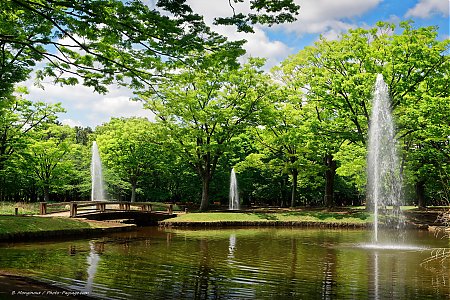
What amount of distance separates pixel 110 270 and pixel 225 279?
2.83 meters

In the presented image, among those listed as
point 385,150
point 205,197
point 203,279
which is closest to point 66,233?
point 203,279

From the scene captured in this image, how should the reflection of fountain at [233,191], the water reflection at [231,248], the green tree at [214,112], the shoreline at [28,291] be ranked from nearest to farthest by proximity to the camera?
the shoreline at [28,291], the water reflection at [231,248], the green tree at [214,112], the reflection of fountain at [233,191]

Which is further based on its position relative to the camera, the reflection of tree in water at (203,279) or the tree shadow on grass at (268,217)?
the tree shadow on grass at (268,217)

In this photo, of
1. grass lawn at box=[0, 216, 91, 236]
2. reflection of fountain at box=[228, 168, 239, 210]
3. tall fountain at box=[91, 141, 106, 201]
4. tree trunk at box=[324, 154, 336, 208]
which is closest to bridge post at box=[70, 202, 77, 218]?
grass lawn at box=[0, 216, 91, 236]

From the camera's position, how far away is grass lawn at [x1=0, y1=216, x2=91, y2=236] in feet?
47.4

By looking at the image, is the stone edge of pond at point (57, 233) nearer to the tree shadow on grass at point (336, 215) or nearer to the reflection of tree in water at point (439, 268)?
the tree shadow on grass at point (336, 215)

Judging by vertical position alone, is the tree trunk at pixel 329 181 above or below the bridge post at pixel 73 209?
above

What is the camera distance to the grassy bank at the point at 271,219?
78.2 ft

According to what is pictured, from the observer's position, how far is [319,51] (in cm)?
3058

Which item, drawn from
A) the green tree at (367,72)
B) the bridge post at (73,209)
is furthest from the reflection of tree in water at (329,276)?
the green tree at (367,72)

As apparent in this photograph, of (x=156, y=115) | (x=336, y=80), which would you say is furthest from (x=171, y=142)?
(x=336, y=80)

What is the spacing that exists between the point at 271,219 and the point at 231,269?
15.8 m

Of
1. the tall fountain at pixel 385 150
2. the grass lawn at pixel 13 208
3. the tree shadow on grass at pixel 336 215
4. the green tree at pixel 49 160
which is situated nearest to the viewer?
the grass lawn at pixel 13 208

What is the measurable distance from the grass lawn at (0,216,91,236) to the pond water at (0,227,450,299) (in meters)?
1.41
